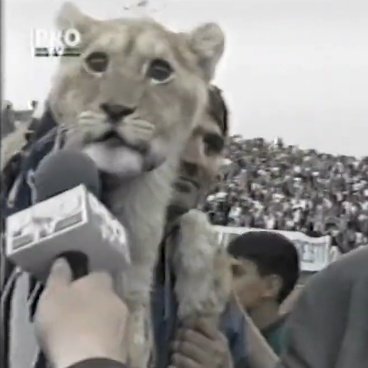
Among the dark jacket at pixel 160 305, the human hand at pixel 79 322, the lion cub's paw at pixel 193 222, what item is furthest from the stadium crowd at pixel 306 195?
the human hand at pixel 79 322

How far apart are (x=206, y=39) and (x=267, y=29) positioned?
0.37 metres

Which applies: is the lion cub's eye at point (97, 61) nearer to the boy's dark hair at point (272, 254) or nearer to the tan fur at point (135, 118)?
the tan fur at point (135, 118)

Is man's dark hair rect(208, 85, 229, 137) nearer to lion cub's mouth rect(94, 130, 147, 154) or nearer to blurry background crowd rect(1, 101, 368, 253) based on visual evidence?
lion cub's mouth rect(94, 130, 147, 154)

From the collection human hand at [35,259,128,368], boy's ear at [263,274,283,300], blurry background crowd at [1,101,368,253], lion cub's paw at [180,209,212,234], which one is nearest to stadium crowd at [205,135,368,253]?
blurry background crowd at [1,101,368,253]

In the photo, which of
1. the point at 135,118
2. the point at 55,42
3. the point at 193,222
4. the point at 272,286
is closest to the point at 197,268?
the point at 193,222

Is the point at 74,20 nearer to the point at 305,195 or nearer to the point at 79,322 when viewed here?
the point at 79,322

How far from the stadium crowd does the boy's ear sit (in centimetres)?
16

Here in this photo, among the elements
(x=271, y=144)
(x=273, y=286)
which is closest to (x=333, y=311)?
(x=271, y=144)

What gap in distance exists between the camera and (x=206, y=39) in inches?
36.6

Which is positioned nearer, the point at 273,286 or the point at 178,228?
the point at 178,228

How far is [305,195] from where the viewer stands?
4.49 ft

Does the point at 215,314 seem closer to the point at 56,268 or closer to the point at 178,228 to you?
the point at 178,228

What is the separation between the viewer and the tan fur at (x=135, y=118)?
33.7 inches

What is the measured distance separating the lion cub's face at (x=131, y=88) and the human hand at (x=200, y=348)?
158 mm
